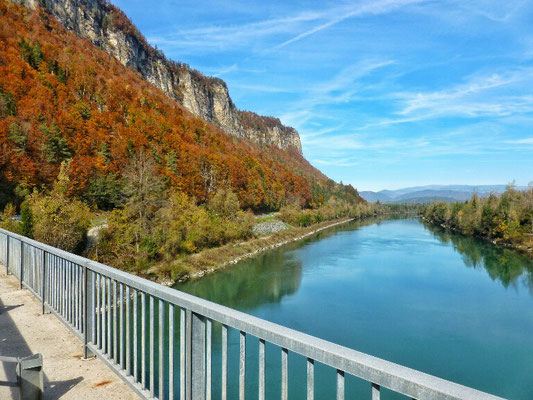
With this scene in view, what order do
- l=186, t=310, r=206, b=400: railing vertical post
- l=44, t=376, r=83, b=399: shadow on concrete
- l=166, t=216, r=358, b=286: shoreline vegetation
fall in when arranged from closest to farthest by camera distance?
l=186, t=310, r=206, b=400: railing vertical post → l=44, t=376, r=83, b=399: shadow on concrete → l=166, t=216, r=358, b=286: shoreline vegetation

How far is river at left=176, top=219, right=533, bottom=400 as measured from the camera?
1435cm

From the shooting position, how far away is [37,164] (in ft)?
114

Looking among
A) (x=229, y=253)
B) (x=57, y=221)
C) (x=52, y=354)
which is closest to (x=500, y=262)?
(x=229, y=253)

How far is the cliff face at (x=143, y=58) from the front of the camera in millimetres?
92375

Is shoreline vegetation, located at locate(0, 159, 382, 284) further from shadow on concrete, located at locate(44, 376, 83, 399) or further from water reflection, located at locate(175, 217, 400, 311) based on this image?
shadow on concrete, located at locate(44, 376, 83, 399)

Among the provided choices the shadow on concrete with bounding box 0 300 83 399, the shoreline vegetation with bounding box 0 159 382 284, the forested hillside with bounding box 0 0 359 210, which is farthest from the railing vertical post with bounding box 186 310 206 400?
the forested hillside with bounding box 0 0 359 210

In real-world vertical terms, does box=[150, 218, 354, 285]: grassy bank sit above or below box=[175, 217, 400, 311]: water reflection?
above

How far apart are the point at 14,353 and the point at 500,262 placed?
46.7 metres

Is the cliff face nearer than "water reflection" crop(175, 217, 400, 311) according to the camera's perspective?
No

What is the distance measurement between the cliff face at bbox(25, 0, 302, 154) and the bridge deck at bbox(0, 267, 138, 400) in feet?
316

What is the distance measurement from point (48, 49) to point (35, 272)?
73051 millimetres

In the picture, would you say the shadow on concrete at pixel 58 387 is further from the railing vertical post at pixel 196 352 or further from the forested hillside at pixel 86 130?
the forested hillside at pixel 86 130

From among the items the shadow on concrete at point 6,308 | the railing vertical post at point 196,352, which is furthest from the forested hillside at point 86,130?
the railing vertical post at point 196,352

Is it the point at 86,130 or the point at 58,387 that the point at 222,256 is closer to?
the point at 86,130
